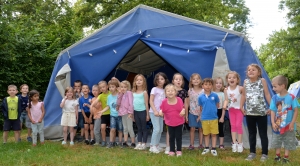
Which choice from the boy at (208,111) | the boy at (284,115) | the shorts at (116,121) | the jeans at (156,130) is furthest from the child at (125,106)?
the boy at (284,115)

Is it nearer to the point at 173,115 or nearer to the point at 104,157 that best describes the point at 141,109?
the point at 173,115

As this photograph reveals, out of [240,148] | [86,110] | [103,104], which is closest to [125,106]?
[103,104]

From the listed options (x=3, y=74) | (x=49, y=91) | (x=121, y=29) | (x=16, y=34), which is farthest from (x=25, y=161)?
(x=16, y=34)

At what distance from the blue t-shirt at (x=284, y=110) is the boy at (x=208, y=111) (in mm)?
967

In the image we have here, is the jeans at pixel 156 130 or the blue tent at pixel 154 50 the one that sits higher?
the blue tent at pixel 154 50

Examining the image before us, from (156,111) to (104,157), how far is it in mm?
1064

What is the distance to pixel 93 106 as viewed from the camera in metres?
6.04

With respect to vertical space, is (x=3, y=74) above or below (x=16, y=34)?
below

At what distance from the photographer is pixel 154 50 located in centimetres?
605

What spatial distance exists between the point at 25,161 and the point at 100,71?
2.27m

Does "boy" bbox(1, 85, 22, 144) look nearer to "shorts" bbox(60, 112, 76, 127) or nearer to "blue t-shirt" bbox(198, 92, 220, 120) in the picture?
"shorts" bbox(60, 112, 76, 127)

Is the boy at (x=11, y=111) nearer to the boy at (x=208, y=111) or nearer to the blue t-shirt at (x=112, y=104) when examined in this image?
the blue t-shirt at (x=112, y=104)

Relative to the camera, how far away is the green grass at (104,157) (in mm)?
4406

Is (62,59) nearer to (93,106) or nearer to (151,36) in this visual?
(93,106)
